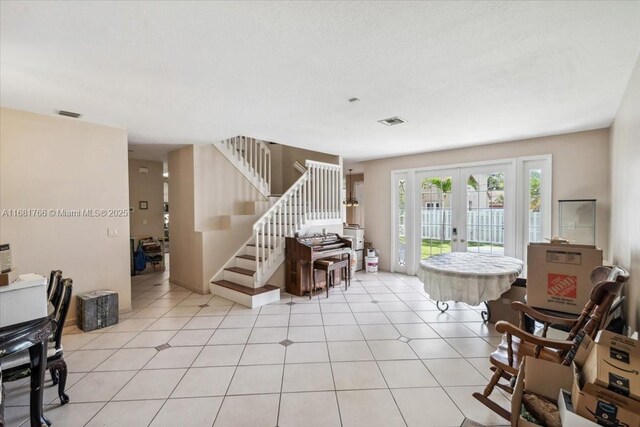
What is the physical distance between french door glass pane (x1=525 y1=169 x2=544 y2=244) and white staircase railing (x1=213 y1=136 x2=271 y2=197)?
4838 millimetres

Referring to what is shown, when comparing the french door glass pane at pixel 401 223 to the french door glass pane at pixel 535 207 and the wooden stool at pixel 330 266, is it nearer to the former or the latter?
the wooden stool at pixel 330 266

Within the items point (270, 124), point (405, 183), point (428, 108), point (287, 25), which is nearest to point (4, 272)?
point (287, 25)

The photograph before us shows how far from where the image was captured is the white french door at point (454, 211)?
4.82 m

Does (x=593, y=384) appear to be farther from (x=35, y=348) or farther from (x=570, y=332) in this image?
(x=35, y=348)

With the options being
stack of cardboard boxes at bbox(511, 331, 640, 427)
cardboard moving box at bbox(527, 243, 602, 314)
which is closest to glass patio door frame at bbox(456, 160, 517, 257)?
cardboard moving box at bbox(527, 243, 602, 314)

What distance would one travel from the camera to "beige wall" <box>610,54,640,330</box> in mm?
2010

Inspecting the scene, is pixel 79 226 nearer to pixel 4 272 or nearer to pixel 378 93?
pixel 4 272

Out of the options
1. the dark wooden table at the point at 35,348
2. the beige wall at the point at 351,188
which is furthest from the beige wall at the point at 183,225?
the beige wall at the point at 351,188

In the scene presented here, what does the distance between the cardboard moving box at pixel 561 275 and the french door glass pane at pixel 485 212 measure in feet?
8.74

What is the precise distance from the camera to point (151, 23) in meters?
1.68

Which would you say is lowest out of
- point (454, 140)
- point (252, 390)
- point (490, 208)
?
point (252, 390)

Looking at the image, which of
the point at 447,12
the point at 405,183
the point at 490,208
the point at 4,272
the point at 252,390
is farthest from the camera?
the point at 405,183

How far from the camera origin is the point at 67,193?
11.5 ft

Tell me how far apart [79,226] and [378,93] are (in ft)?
13.2
